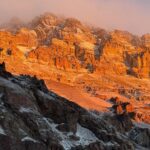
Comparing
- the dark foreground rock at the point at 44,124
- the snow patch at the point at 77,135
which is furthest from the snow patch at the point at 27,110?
the snow patch at the point at 77,135

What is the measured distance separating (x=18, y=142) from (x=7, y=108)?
5848 mm

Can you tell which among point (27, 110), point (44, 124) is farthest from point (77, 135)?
point (27, 110)

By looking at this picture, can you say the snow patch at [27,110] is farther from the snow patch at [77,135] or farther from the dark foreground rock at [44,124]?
the snow patch at [77,135]

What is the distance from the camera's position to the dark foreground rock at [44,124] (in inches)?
2315

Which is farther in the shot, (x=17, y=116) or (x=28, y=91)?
(x=28, y=91)

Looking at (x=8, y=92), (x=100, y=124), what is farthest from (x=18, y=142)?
(x=100, y=124)

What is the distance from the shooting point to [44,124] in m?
63.5

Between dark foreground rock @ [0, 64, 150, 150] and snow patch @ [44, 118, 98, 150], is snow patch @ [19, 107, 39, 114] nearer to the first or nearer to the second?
dark foreground rock @ [0, 64, 150, 150]

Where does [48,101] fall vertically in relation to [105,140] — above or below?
above

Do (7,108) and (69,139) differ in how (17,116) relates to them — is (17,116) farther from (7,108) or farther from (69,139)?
(69,139)

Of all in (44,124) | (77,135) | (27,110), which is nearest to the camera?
(44,124)

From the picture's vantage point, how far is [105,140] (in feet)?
233

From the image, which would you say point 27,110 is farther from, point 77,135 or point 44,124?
point 77,135

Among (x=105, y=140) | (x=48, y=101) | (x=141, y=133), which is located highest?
(x=48, y=101)
